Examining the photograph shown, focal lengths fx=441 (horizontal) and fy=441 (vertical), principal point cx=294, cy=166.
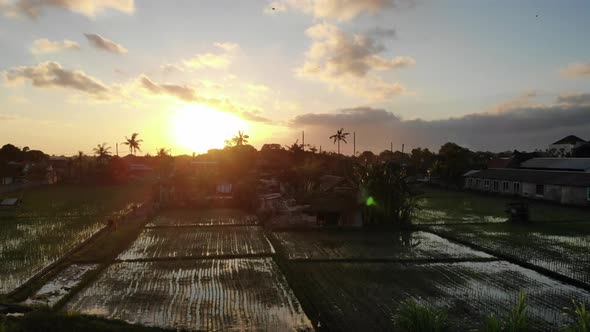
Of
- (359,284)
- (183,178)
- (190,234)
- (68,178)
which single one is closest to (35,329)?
(359,284)

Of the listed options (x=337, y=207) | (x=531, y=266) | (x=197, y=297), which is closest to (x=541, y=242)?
(x=531, y=266)

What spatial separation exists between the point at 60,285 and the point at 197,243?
7380 mm

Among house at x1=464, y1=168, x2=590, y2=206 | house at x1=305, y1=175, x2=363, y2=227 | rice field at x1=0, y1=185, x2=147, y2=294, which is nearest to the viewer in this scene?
rice field at x1=0, y1=185, x2=147, y2=294

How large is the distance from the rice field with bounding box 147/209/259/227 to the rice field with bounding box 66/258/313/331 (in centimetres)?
1005

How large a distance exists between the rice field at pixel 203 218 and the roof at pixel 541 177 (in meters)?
25.2

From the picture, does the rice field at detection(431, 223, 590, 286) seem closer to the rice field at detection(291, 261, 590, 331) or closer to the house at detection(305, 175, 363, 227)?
the rice field at detection(291, 261, 590, 331)

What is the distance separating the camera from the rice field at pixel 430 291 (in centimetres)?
1095

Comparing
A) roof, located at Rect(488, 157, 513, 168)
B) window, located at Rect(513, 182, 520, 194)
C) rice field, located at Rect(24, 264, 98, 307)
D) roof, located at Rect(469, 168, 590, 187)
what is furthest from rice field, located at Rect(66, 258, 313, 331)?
roof, located at Rect(488, 157, 513, 168)

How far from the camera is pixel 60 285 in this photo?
13.8 m

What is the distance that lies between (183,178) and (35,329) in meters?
30.4

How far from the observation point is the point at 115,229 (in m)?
23.9

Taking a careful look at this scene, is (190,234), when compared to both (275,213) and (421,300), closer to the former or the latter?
(275,213)

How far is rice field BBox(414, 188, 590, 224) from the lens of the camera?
28194 mm

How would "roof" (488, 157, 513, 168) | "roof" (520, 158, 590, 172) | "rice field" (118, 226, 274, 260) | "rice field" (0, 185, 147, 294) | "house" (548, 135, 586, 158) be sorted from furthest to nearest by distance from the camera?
"house" (548, 135, 586, 158) → "roof" (488, 157, 513, 168) → "roof" (520, 158, 590, 172) → "rice field" (118, 226, 274, 260) → "rice field" (0, 185, 147, 294)
